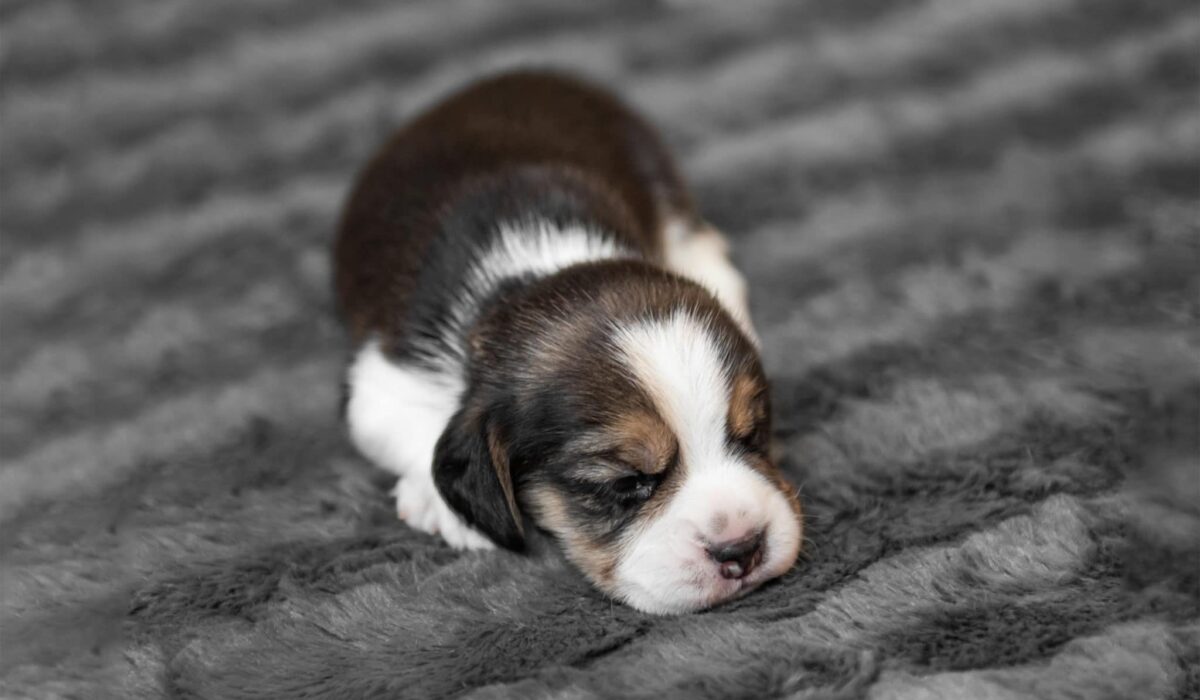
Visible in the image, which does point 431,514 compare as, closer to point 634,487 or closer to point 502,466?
point 502,466

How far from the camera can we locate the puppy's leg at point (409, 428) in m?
3.07

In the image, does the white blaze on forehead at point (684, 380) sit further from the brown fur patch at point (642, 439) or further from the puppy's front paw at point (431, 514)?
the puppy's front paw at point (431, 514)

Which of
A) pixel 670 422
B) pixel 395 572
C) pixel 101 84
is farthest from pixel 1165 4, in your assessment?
pixel 101 84

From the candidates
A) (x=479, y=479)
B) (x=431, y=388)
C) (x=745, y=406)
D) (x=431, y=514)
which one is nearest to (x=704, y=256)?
(x=431, y=388)

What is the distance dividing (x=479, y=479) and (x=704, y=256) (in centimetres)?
162

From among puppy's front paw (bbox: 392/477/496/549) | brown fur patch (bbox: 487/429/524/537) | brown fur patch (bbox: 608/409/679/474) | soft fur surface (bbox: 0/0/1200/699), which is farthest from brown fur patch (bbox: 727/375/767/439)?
puppy's front paw (bbox: 392/477/496/549)

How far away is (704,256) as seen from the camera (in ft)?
13.4

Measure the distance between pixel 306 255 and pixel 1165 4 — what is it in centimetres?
379

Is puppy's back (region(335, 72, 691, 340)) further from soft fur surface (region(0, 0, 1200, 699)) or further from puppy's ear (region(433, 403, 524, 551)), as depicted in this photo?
puppy's ear (region(433, 403, 524, 551))

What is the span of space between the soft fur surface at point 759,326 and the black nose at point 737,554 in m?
0.12

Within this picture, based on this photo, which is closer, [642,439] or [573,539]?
[642,439]

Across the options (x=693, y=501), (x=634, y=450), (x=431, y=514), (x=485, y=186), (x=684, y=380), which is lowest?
(x=431, y=514)

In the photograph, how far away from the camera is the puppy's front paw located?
9.79 ft

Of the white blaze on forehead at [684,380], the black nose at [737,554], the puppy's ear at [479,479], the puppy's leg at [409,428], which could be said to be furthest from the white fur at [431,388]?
the black nose at [737,554]
